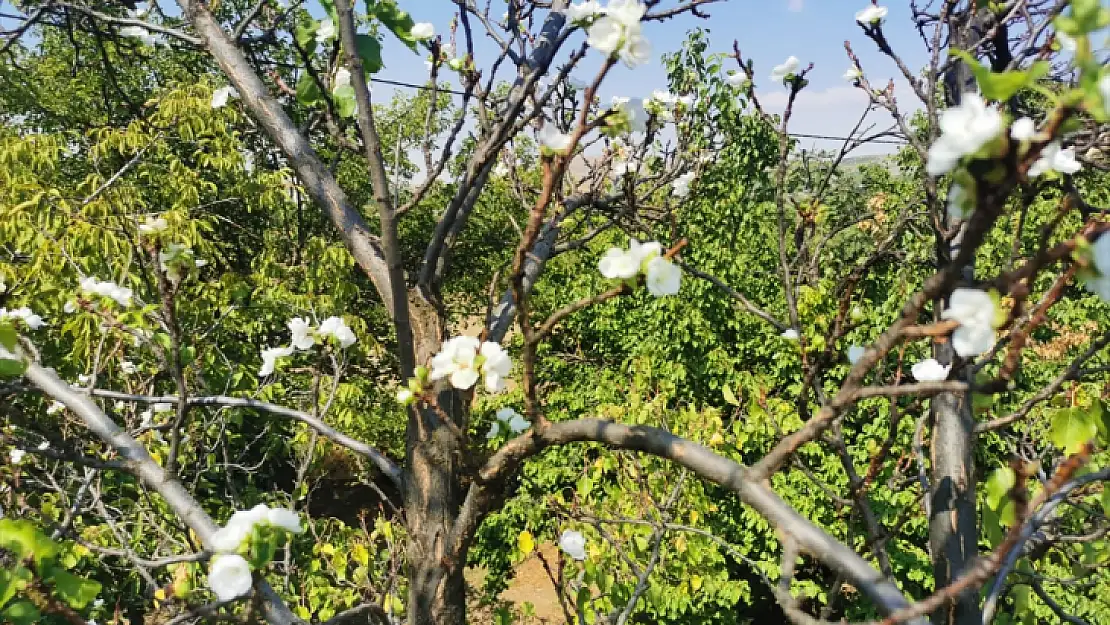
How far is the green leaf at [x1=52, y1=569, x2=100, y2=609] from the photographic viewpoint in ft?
3.60

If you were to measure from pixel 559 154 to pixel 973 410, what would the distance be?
45.0 inches

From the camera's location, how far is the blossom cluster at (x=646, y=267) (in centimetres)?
98

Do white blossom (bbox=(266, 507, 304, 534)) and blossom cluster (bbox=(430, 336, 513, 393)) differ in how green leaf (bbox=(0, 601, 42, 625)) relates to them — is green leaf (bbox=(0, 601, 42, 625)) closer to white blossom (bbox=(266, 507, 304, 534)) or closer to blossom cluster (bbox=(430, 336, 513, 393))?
white blossom (bbox=(266, 507, 304, 534))

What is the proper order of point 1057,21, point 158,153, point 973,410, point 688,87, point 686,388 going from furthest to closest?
1. point 686,388
2. point 158,153
3. point 688,87
4. point 973,410
5. point 1057,21

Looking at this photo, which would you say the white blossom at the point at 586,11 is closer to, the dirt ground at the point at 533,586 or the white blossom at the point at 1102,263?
the white blossom at the point at 1102,263

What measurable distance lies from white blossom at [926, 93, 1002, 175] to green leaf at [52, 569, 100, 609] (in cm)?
139

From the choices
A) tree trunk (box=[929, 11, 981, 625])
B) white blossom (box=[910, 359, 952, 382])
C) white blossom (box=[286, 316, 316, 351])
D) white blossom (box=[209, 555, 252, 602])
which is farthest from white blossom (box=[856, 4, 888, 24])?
white blossom (box=[209, 555, 252, 602])

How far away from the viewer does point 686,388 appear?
23.8ft

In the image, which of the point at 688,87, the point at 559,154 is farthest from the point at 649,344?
the point at 559,154

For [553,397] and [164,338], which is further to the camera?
[553,397]

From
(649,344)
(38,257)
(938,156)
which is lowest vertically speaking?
(938,156)

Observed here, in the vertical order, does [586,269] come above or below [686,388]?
above

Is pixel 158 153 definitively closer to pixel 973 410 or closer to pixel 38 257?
pixel 38 257

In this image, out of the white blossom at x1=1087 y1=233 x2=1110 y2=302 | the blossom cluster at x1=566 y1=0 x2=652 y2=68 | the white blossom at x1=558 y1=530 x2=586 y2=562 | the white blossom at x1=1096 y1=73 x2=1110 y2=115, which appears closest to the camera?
the white blossom at x1=1096 y1=73 x2=1110 y2=115
